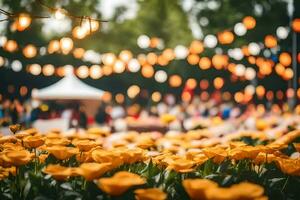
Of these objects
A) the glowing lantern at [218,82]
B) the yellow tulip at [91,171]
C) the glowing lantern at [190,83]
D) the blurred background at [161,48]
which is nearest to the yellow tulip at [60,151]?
the yellow tulip at [91,171]

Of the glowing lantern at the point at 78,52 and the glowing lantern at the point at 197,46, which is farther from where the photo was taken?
the glowing lantern at the point at 78,52

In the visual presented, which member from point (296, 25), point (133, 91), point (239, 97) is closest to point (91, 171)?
point (296, 25)

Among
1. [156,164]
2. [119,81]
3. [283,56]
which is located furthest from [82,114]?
[119,81]

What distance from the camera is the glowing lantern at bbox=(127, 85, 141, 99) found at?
35.5 meters

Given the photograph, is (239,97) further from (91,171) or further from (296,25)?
(91,171)

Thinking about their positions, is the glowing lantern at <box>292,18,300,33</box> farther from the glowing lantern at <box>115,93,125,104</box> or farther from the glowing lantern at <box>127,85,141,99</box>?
the glowing lantern at <box>115,93,125,104</box>

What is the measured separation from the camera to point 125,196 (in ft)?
6.96

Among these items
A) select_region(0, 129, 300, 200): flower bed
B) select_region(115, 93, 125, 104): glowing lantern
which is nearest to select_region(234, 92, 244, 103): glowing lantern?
select_region(115, 93, 125, 104): glowing lantern

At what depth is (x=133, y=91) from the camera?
36.3m

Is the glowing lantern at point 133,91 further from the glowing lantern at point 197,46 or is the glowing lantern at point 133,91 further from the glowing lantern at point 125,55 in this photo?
the glowing lantern at point 197,46

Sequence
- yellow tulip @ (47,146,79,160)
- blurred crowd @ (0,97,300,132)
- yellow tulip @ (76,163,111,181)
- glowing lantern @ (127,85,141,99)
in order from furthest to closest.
→ glowing lantern @ (127,85,141,99), blurred crowd @ (0,97,300,132), yellow tulip @ (47,146,79,160), yellow tulip @ (76,163,111,181)

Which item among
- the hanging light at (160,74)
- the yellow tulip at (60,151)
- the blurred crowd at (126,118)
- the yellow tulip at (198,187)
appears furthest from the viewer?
the hanging light at (160,74)

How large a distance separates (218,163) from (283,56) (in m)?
14.6

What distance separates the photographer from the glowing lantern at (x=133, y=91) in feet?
116
